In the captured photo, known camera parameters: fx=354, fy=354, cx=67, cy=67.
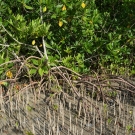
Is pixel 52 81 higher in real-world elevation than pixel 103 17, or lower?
lower

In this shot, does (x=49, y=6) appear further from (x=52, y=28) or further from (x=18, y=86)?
(x=18, y=86)

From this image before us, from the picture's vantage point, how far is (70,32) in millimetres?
3961

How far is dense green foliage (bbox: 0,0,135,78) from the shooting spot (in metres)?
3.42

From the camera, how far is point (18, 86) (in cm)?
375

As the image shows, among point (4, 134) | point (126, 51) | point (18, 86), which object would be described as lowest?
point (4, 134)

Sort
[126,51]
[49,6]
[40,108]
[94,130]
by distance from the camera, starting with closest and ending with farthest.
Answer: [94,130] → [49,6] → [40,108] → [126,51]

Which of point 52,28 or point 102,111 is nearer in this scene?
point 102,111

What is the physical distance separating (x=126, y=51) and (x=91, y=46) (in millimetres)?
511

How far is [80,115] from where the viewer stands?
11.1ft

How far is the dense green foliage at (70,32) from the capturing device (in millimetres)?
3418

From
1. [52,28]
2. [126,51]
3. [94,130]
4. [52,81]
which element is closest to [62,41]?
[52,28]

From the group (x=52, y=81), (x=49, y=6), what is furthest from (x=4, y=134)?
(x=49, y=6)

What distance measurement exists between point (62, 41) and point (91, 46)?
1.09 feet

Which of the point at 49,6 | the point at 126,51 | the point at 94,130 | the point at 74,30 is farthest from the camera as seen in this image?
the point at 126,51
